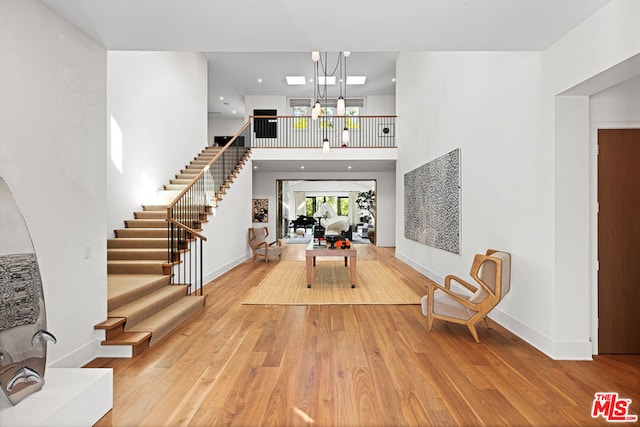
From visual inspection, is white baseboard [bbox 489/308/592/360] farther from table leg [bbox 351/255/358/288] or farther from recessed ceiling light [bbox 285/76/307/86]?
recessed ceiling light [bbox 285/76/307/86]

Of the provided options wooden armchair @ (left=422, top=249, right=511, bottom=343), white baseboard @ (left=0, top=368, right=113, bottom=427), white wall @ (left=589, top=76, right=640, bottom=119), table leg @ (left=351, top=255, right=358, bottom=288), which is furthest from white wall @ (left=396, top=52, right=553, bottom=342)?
white baseboard @ (left=0, top=368, right=113, bottom=427)

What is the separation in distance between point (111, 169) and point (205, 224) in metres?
1.76

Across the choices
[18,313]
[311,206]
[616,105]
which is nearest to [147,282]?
[18,313]

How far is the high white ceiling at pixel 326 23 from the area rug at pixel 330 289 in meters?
3.38

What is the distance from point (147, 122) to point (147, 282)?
13.4 ft

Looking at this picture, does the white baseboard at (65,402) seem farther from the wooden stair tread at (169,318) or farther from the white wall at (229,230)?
the white wall at (229,230)

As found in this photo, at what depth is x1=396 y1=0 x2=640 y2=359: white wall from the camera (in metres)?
2.85

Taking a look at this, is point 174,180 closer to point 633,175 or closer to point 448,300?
point 448,300

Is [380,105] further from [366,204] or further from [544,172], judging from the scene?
[544,172]

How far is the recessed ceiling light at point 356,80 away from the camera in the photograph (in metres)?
11.8

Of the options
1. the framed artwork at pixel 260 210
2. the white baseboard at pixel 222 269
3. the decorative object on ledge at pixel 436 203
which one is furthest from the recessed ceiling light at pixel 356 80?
the white baseboard at pixel 222 269

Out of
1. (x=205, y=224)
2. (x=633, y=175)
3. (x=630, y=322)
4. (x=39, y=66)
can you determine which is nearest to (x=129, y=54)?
(x=205, y=224)

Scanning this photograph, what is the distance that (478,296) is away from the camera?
3748mm

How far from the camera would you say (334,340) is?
142 inches
